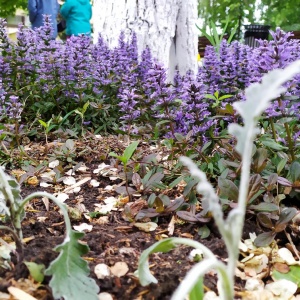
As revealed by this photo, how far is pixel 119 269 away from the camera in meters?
1.38

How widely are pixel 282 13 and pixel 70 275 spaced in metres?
14.8

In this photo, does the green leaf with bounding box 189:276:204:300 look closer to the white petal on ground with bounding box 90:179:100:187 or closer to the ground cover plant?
the ground cover plant

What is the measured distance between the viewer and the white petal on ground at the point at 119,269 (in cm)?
136

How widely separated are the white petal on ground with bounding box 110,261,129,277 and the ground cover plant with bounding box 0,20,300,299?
34mm

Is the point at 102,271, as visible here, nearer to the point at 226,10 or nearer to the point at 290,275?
the point at 290,275

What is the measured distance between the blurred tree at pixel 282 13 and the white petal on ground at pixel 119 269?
13.8 m

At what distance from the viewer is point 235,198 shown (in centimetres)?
169

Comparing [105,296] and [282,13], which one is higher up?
[282,13]

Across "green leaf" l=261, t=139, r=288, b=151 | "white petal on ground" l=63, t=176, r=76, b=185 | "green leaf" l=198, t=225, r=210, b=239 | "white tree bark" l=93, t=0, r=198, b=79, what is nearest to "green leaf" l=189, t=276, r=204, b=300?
"green leaf" l=198, t=225, r=210, b=239

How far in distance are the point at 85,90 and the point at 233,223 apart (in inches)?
115

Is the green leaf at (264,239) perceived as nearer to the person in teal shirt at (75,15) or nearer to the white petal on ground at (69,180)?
the white petal on ground at (69,180)

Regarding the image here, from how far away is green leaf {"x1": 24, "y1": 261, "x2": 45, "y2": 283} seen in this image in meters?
1.19

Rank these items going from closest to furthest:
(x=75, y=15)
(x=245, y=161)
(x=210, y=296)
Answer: (x=245, y=161) < (x=210, y=296) < (x=75, y=15)

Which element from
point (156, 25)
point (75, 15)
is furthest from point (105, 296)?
point (75, 15)
